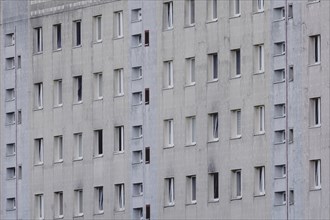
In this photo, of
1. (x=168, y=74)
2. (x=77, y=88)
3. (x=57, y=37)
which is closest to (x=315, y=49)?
(x=168, y=74)

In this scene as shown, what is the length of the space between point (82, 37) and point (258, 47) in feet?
42.7

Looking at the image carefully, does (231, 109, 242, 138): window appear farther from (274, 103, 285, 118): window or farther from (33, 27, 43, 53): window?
(33, 27, 43, 53): window

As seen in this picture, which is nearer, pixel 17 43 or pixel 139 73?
pixel 139 73

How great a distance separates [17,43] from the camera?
125m

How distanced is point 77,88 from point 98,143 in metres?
3.20

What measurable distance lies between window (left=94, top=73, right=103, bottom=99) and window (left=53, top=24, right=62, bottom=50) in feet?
11.2

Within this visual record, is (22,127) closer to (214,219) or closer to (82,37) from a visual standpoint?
(82,37)

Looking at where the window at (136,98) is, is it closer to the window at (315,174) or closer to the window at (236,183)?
the window at (236,183)

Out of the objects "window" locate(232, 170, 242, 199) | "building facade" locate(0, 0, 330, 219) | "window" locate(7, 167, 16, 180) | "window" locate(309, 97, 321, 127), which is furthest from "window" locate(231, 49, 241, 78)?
"window" locate(7, 167, 16, 180)

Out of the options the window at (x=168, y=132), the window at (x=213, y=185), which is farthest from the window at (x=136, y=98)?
the window at (x=213, y=185)

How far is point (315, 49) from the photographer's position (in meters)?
108

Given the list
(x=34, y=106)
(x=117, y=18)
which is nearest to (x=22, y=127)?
(x=34, y=106)

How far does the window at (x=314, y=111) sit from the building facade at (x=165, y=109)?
0.04m

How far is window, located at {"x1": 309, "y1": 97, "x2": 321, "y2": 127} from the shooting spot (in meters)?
108
